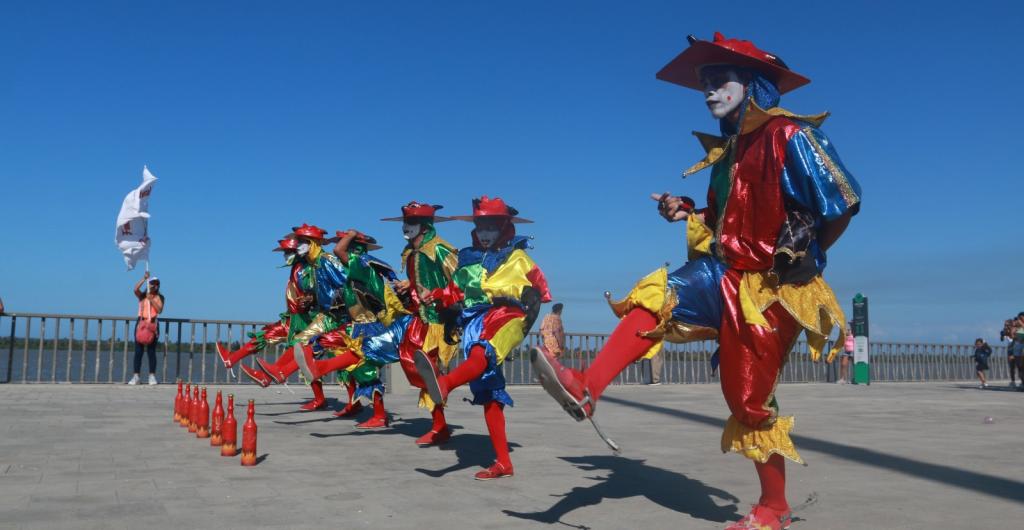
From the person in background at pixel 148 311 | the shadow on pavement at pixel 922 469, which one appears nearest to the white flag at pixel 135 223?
the person in background at pixel 148 311

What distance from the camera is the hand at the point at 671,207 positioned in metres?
4.55

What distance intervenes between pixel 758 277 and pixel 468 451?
4183 mm

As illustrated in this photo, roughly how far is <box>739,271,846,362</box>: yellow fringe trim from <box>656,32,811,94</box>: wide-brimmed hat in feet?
3.47

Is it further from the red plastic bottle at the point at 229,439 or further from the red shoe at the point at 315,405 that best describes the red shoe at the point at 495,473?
the red shoe at the point at 315,405

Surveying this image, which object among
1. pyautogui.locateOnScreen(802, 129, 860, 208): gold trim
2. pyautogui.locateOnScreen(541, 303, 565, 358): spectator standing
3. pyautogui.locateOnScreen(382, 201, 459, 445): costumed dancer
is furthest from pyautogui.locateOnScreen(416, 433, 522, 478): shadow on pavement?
pyautogui.locateOnScreen(541, 303, 565, 358): spectator standing

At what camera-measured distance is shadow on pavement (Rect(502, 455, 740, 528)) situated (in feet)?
15.8

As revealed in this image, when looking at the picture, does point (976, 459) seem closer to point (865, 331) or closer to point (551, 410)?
point (551, 410)

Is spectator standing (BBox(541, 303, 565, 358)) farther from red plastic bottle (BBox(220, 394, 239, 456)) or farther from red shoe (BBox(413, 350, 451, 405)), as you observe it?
red shoe (BBox(413, 350, 451, 405))

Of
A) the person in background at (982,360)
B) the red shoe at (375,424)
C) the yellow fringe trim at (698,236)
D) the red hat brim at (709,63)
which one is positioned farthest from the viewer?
the person in background at (982,360)

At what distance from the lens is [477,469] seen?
6605 millimetres

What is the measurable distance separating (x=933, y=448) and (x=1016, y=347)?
12.9 metres

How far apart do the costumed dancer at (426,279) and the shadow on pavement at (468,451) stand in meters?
0.23

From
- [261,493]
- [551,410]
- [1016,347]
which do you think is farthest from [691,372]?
[261,493]

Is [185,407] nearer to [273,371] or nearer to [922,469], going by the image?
[273,371]
